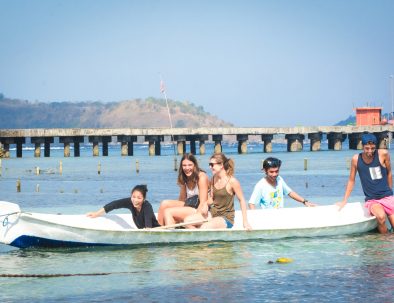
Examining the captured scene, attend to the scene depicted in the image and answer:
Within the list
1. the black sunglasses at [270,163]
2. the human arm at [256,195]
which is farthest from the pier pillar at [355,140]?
the black sunglasses at [270,163]

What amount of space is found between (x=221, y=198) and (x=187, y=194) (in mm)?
684

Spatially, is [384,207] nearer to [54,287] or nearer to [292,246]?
[292,246]

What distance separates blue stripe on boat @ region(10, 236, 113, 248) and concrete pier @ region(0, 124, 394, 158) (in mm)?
73482

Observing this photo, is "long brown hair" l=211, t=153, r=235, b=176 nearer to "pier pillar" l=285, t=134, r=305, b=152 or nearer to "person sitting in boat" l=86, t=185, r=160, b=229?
"person sitting in boat" l=86, t=185, r=160, b=229

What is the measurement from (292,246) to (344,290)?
13.3ft

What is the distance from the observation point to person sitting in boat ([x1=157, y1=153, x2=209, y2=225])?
49.3 feet

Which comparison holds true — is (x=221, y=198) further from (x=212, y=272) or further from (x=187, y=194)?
(x=212, y=272)

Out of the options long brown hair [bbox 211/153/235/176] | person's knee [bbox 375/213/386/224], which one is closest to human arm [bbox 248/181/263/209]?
long brown hair [bbox 211/153/235/176]

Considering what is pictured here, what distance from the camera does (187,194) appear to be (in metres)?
15.9

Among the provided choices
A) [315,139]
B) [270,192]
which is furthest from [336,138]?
[270,192]

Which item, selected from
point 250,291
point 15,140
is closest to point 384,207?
point 250,291

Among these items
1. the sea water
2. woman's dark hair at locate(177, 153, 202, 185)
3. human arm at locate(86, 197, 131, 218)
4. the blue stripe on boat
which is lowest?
the sea water

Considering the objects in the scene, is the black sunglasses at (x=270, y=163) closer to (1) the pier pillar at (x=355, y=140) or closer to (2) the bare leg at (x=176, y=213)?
(2) the bare leg at (x=176, y=213)

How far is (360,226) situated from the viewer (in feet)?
55.8
